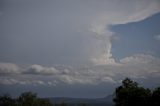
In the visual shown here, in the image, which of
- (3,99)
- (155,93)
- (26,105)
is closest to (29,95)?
(26,105)

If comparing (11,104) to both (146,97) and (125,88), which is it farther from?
(146,97)

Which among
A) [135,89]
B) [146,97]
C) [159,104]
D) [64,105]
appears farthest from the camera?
[64,105]

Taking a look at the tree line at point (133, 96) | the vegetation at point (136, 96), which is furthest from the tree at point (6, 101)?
the vegetation at point (136, 96)

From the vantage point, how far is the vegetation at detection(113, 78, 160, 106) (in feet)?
355

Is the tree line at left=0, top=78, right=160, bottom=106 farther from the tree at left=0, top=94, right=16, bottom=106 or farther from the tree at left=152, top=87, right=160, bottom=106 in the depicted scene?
the tree at left=0, top=94, right=16, bottom=106

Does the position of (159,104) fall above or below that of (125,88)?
below

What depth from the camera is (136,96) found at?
4530 inches

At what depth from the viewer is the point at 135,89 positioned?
390 feet

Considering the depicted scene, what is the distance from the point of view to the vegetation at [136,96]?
108 metres

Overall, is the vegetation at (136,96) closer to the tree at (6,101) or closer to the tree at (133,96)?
the tree at (133,96)

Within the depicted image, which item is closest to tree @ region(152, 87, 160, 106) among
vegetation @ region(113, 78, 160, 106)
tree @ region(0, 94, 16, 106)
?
vegetation @ region(113, 78, 160, 106)

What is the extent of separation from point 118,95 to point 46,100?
46.0m

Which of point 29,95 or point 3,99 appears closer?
point 29,95

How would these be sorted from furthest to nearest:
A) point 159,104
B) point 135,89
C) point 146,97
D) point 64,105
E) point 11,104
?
point 11,104 < point 64,105 < point 135,89 < point 146,97 < point 159,104
